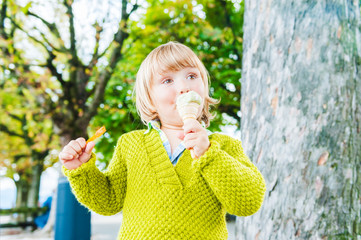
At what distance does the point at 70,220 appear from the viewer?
3.78 m

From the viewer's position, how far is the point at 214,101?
200cm

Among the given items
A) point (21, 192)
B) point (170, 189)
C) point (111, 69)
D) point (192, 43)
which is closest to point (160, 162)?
point (170, 189)

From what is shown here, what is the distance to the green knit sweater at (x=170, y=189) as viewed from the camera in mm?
1551

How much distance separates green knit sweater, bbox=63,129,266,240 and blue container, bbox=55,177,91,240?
2.16 meters

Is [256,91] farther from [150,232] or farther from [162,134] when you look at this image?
[150,232]

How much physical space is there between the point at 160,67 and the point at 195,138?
0.46 m

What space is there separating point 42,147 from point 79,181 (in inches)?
601

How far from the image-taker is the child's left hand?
152 centimetres

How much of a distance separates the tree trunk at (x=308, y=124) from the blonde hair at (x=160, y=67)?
56.8 inches

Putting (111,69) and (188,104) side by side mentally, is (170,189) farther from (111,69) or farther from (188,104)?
(111,69)

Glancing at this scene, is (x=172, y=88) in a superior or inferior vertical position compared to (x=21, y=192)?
superior

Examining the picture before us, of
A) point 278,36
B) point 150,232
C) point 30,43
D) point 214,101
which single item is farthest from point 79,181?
point 30,43

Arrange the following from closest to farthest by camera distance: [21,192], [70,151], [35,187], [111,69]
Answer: [70,151], [111,69], [35,187], [21,192]

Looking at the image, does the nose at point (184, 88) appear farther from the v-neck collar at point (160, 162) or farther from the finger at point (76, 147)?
the finger at point (76, 147)
